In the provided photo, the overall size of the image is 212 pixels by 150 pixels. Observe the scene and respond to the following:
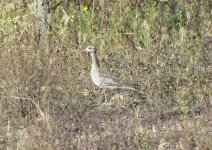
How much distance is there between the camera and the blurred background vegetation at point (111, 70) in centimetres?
796

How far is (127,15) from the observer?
1195 cm

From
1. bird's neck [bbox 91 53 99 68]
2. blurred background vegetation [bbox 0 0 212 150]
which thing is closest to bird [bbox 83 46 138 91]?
bird's neck [bbox 91 53 99 68]

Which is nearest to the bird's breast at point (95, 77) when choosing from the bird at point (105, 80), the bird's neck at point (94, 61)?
the bird at point (105, 80)

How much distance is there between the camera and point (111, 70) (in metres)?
10.5

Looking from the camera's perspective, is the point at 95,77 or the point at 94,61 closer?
the point at 95,77

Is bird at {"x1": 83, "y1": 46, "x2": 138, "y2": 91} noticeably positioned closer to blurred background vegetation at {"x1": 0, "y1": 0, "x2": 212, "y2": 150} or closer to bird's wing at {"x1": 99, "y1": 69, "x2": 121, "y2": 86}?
bird's wing at {"x1": 99, "y1": 69, "x2": 121, "y2": 86}

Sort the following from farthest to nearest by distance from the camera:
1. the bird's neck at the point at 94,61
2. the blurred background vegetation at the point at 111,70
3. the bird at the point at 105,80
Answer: the bird's neck at the point at 94,61
the bird at the point at 105,80
the blurred background vegetation at the point at 111,70

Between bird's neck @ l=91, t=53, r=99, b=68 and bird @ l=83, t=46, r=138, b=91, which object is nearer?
bird @ l=83, t=46, r=138, b=91

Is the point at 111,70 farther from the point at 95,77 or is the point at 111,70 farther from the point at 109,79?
the point at 109,79

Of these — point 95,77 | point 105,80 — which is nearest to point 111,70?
point 95,77

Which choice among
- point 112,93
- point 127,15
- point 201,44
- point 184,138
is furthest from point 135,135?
point 127,15

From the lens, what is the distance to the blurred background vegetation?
796 centimetres

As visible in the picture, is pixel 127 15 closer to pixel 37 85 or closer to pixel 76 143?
pixel 37 85

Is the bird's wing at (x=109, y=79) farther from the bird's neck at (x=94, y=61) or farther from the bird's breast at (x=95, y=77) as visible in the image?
the bird's neck at (x=94, y=61)
